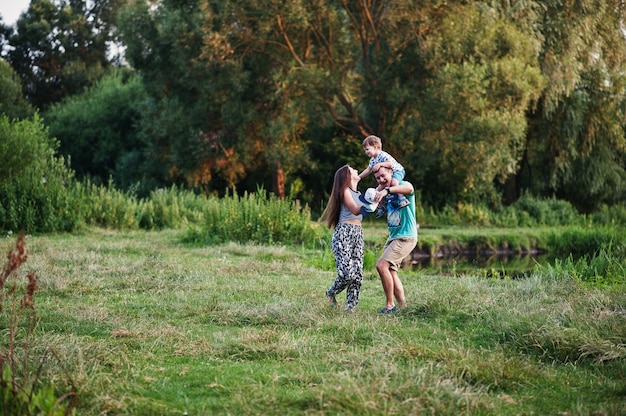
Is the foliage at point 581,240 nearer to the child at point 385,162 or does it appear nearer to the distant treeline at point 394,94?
the distant treeline at point 394,94

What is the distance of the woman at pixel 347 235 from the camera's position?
7586 millimetres

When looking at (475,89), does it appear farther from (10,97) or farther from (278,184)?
(10,97)

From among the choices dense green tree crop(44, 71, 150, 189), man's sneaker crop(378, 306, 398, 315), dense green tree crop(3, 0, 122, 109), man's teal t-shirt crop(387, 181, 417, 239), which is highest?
dense green tree crop(3, 0, 122, 109)

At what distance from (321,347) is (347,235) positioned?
2029 mm

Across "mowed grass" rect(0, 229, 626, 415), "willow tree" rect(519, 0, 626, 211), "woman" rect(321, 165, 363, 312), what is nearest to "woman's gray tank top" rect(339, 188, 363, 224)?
"woman" rect(321, 165, 363, 312)

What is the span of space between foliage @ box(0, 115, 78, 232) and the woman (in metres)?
10.8

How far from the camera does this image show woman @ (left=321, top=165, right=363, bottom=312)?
7.59 meters

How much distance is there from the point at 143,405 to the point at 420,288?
5314mm

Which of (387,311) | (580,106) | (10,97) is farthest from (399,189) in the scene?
(10,97)

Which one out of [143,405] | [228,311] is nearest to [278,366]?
[143,405]

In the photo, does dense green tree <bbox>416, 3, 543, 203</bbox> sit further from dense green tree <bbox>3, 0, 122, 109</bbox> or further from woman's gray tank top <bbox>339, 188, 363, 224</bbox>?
dense green tree <bbox>3, 0, 122, 109</bbox>

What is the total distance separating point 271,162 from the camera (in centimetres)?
2378

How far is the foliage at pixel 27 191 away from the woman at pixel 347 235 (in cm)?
1080

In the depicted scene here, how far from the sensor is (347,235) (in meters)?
7.69
